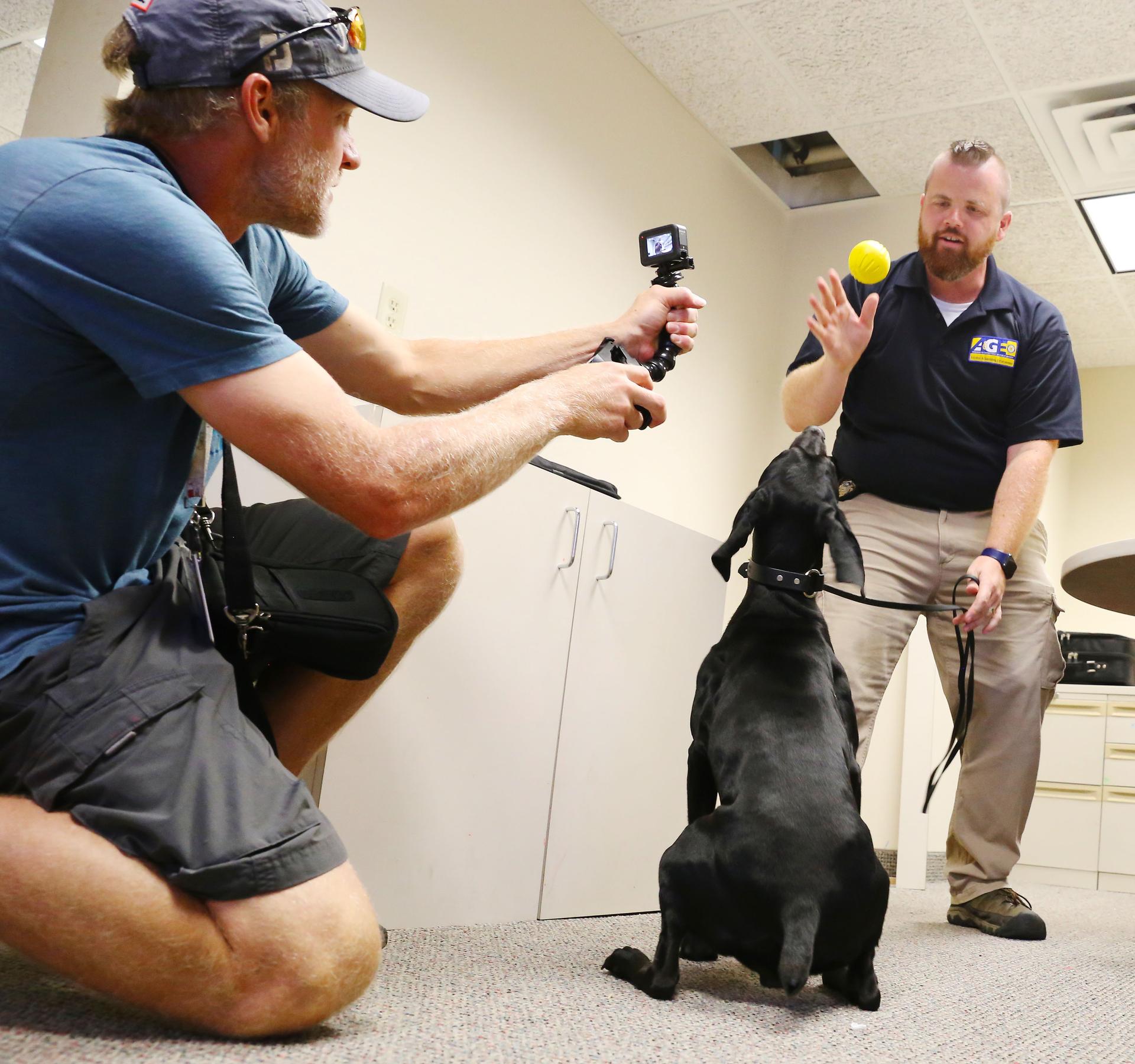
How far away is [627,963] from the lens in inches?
62.4

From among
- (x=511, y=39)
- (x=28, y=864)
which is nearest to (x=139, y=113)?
(x=28, y=864)

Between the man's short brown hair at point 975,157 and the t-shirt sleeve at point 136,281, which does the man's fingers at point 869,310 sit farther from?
the t-shirt sleeve at point 136,281

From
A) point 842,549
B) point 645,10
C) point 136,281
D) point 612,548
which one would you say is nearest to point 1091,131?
point 645,10

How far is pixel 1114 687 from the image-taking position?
16.5ft

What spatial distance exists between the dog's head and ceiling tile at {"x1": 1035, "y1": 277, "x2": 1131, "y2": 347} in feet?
12.9

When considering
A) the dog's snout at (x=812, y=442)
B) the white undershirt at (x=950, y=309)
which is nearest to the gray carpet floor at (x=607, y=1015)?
the dog's snout at (x=812, y=442)

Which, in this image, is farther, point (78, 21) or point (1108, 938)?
point (1108, 938)

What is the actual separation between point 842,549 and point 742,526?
17cm

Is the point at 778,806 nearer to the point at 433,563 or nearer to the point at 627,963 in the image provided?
the point at 627,963

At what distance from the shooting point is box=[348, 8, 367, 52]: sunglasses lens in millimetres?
1372

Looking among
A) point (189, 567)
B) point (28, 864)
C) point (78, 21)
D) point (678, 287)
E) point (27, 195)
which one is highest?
point (78, 21)

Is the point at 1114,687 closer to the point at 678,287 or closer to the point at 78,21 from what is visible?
the point at 678,287

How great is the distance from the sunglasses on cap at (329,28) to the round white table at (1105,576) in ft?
4.68

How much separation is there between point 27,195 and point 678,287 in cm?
100
